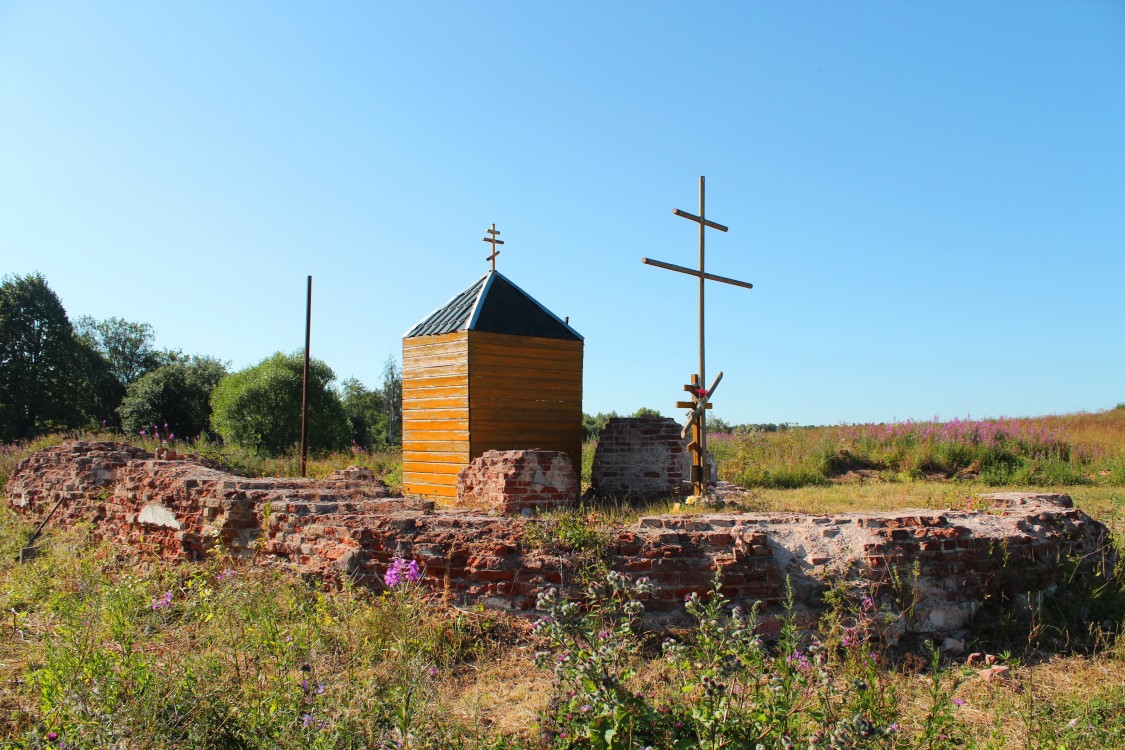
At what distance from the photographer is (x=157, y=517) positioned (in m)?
7.41

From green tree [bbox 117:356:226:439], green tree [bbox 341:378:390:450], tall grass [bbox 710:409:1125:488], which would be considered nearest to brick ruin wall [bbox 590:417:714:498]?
tall grass [bbox 710:409:1125:488]

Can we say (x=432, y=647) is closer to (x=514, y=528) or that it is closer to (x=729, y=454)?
(x=514, y=528)

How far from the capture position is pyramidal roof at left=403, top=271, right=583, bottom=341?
10934 mm

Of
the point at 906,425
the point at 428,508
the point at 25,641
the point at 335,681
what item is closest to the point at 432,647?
the point at 335,681

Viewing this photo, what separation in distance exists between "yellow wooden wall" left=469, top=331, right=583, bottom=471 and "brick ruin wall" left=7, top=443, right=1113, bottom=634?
395cm

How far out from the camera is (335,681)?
12.9 feet

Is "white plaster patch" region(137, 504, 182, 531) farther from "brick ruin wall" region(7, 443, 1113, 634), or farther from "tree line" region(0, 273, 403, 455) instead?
"tree line" region(0, 273, 403, 455)

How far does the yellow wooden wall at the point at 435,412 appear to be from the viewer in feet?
34.8

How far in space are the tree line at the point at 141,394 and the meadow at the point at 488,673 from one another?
776 inches

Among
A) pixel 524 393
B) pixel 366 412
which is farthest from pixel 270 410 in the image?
pixel 524 393

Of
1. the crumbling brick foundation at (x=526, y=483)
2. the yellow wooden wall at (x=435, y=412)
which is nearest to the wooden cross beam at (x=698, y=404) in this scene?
the crumbling brick foundation at (x=526, y=483)

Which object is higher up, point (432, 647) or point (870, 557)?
point (870, 557)

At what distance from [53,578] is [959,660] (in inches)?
304

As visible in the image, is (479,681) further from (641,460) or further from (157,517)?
(641,460)
